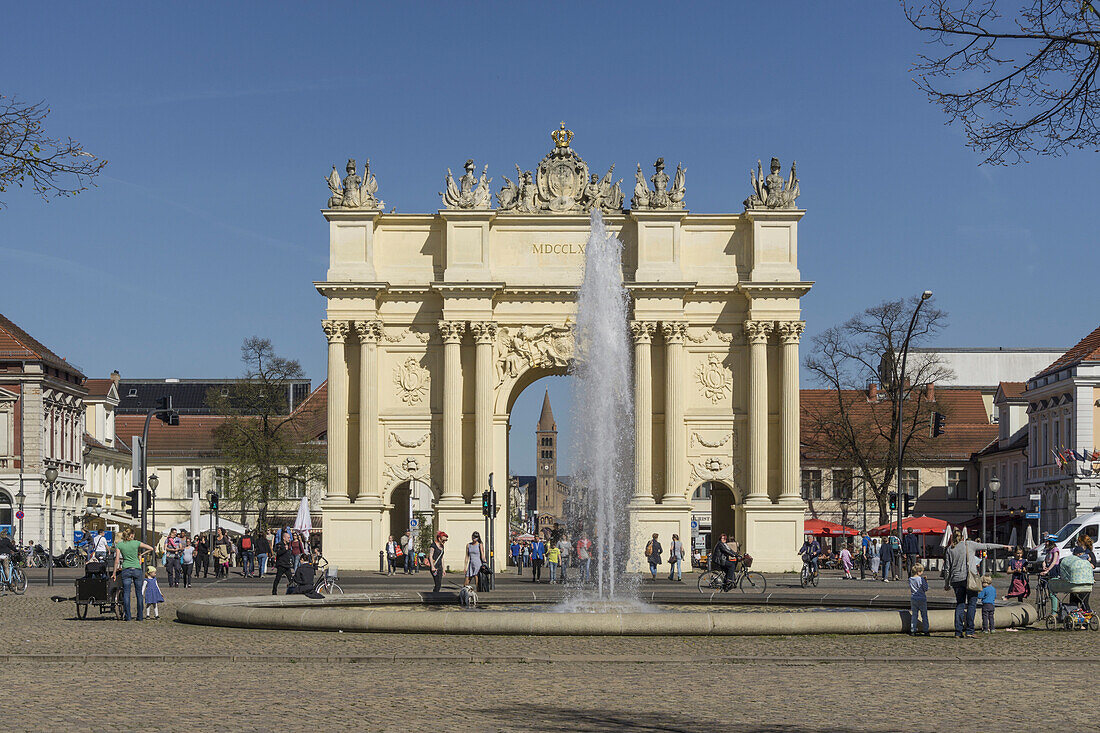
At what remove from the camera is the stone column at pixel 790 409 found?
184 ft

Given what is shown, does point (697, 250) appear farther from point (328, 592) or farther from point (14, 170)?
point (14, 170)

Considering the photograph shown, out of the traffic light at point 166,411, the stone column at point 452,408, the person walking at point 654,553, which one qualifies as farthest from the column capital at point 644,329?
the traffic light at point 166,411

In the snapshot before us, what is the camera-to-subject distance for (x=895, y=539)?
182 feet

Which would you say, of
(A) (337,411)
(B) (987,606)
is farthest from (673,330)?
(B) (987,606)

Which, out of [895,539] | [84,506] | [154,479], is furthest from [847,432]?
[84,506]

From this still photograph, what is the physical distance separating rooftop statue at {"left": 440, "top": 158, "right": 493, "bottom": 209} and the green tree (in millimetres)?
23623

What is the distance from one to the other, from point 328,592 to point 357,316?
2284 centimetres

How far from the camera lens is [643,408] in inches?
2201

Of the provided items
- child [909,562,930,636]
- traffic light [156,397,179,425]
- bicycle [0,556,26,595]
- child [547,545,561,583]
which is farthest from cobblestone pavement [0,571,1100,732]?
child [547,545,561,583]

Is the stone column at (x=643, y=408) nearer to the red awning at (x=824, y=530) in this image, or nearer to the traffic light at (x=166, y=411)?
the red awning at (x=824, y=530)

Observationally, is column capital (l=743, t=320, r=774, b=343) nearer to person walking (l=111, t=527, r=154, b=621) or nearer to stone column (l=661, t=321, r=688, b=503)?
stone column (l=661, t=321, r=688, b=503)

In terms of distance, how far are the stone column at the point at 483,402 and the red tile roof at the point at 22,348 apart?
32166 mm

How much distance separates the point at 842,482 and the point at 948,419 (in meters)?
24.1

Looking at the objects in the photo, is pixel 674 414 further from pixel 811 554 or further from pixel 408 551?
pixel 408 551
